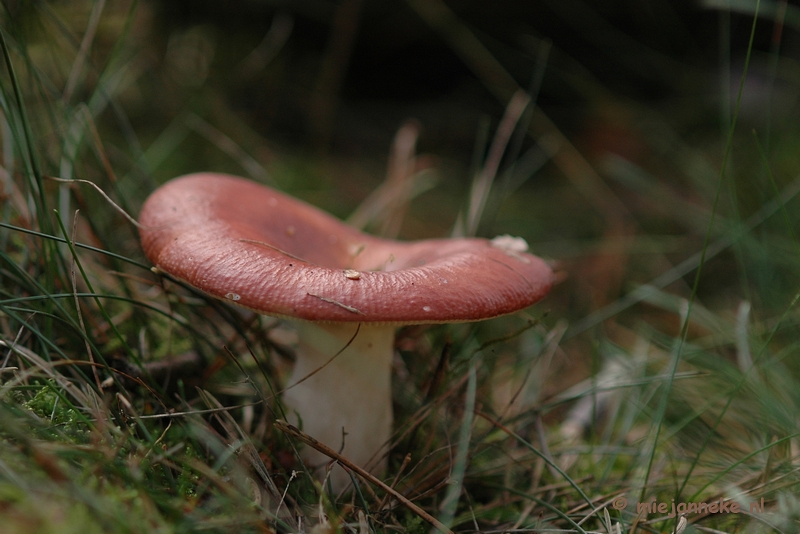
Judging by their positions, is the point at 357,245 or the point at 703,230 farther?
the point at 703,230

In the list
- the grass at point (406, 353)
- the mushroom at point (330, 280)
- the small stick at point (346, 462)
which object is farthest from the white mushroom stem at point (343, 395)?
the small stick at point (346, 462)

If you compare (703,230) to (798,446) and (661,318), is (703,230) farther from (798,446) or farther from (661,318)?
(798,446)

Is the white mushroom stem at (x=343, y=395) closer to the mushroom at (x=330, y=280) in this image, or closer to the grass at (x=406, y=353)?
the mushroom at (x=330, y=280)

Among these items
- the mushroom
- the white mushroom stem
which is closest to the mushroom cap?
the mushroom

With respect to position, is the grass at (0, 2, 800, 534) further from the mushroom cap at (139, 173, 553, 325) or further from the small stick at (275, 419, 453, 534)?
the mushroom cap at (139, 173, 553, 325)

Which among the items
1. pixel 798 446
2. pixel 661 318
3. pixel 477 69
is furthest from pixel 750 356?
pixel 477 69

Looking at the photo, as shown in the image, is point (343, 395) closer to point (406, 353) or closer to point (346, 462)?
point (346, 462)
